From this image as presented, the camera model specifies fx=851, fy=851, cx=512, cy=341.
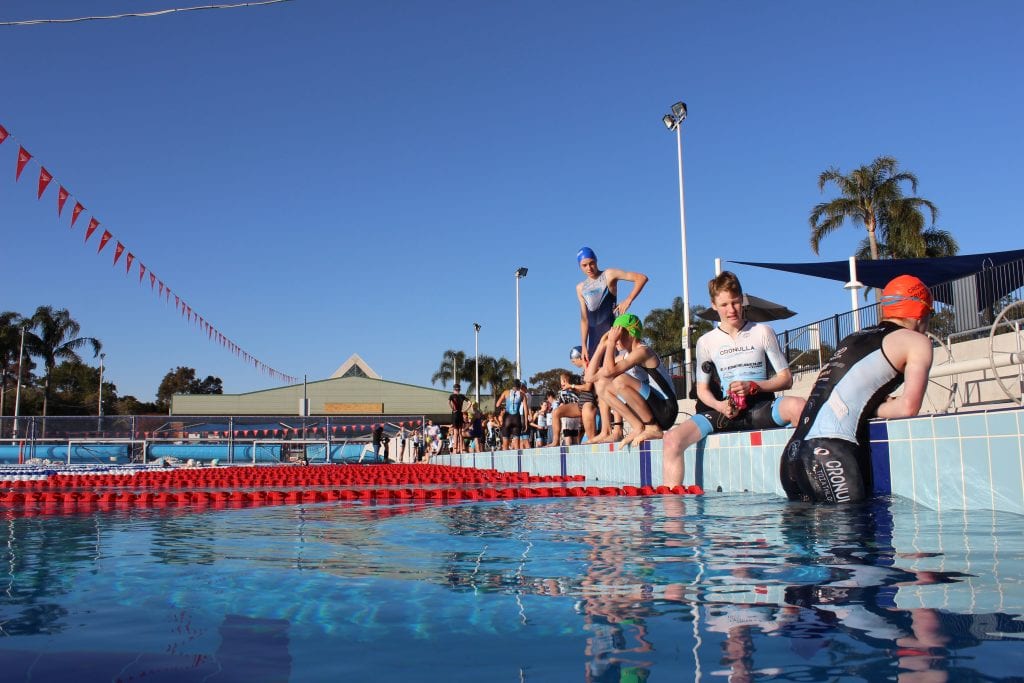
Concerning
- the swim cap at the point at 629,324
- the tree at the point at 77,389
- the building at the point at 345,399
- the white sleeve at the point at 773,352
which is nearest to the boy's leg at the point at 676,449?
the white sleeve at the point at 773,352

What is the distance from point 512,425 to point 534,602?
1313 centimetres

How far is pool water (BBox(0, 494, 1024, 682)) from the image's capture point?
1651 millimetres

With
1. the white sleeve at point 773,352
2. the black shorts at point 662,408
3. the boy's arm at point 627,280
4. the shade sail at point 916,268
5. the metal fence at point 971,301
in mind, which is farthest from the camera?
the shade sail at point 916,268

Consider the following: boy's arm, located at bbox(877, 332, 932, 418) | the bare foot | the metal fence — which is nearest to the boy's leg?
the bare foot

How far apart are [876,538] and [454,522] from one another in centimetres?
223

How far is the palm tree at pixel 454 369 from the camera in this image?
65.2m

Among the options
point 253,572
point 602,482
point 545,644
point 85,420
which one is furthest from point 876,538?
point 85,420

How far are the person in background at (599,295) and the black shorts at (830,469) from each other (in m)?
4.80

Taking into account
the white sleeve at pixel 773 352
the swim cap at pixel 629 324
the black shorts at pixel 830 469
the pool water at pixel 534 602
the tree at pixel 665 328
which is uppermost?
the tree at pixel 665 328

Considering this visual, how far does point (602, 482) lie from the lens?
9.50 meters

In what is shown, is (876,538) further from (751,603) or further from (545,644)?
(545,644)

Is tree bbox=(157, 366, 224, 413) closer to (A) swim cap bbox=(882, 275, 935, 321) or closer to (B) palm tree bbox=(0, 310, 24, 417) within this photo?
(B) palm tree bbox=(0, 310, 24, 417)

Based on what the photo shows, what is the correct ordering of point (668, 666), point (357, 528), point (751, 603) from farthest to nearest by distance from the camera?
point (357, 528) → point (751, 603) → point (668, 666)

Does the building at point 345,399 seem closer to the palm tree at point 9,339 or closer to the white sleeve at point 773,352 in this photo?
the palm tree at point 9,339
